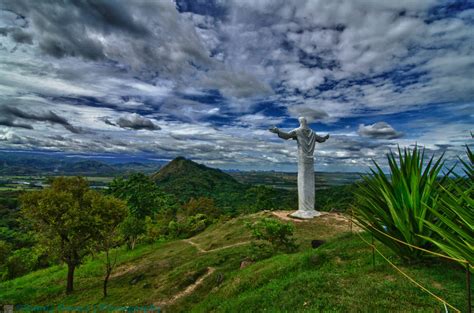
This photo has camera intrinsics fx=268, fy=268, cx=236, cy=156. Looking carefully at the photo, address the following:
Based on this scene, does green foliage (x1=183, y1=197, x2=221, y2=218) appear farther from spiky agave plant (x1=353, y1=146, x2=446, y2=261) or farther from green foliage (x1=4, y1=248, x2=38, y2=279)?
spiky agave plant (x1=353, y1=146, x2=446, y2=261)

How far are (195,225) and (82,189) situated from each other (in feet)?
65.0

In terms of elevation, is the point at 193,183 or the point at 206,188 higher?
the point at 193,183

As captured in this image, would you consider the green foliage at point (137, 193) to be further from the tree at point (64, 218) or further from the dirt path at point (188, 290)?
the dirt path at point (188, 290)

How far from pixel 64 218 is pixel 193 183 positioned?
132 m

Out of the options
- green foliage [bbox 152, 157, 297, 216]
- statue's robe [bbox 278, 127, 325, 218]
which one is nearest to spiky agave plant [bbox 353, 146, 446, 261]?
statue's robe [bbox 278, 127, 325, 218]

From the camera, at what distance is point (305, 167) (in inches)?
846

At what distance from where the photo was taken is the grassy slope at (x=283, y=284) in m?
6.04

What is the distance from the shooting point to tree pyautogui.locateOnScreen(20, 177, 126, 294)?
1587 centimetres

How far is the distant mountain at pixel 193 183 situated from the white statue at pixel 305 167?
291 ft

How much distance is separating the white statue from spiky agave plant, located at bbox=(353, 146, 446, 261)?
1400 centimetres

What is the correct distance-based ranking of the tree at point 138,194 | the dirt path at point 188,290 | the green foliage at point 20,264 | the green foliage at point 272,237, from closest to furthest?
the dirt path at point 188,290 < the green foliage at point 272,237 < the green foliage at point 20,264 < the tree at point 138,194

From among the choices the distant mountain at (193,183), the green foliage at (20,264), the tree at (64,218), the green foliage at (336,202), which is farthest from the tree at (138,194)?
the distant mountain at (193,183)

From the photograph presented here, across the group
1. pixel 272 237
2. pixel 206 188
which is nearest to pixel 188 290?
pixel 272 237

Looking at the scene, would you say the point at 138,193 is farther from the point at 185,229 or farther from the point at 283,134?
the point at 283,134
